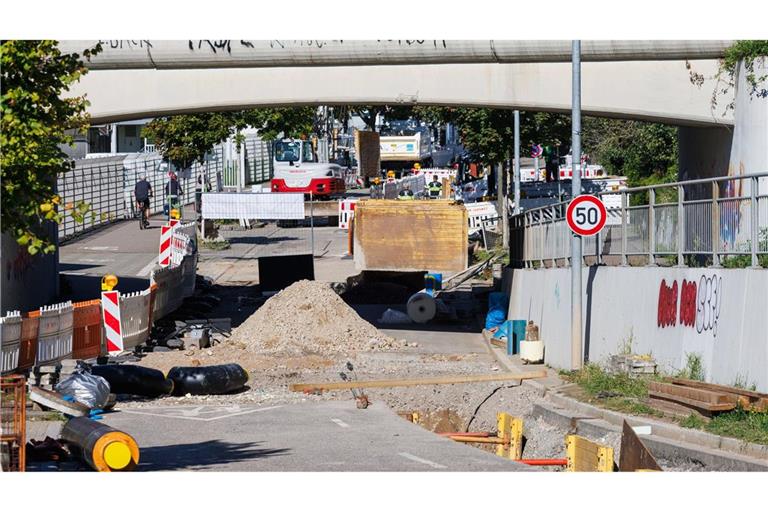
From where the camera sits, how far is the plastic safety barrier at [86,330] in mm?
22578

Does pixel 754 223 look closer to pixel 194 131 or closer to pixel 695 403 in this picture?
pixel 695 403

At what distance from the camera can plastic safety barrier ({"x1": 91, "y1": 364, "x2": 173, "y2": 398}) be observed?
1994 centimetres

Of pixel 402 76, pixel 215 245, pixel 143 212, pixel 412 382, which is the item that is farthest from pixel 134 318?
pixel 143 212

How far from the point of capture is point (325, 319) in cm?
2795

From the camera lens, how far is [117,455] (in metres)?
12.2

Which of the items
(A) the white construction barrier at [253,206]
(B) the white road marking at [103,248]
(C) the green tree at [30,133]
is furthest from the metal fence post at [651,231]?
(B) the white road marking at [103,248]

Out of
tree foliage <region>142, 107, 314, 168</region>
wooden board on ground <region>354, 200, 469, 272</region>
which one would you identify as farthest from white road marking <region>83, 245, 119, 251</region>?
wooden board on ground <region>354, 200, 469, 272</region>

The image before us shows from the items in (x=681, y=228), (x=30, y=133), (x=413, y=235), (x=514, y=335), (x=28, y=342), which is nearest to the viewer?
(x=30, y=133)

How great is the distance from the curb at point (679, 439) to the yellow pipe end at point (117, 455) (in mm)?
5900

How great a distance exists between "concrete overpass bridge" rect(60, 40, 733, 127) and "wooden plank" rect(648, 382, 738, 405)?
29.5 feet

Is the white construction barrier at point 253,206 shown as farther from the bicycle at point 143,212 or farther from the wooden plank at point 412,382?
the wooden plank at point 412,382

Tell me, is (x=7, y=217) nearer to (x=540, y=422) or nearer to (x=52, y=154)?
(x=52, y=154)

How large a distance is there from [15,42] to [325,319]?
1674 centimetres

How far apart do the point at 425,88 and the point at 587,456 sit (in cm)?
1187
